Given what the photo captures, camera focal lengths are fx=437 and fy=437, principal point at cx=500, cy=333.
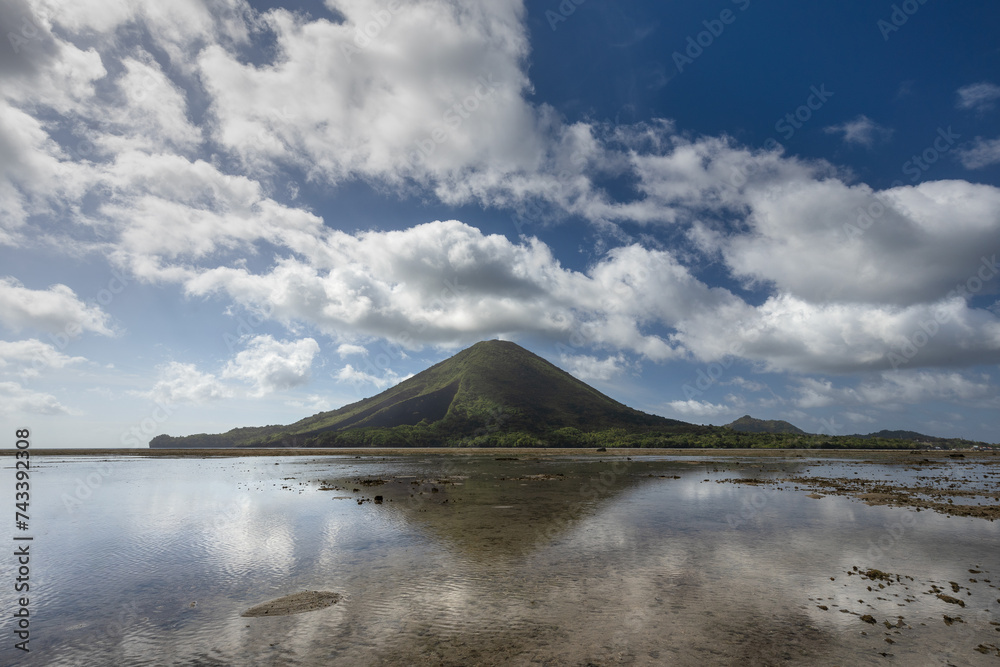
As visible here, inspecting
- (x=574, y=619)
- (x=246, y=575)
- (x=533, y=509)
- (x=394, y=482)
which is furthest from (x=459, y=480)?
(x=574, y=619)

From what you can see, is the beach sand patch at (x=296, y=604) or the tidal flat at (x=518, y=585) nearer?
the tidal flat at (x=518, y=585)

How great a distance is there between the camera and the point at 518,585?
17047 millimetres

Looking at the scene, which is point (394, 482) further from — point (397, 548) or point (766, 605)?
point (766, 605)

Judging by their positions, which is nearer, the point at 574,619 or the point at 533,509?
the point at 574,619

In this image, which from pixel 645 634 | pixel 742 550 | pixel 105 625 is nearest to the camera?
pixel 645 634

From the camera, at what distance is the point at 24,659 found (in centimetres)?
1160

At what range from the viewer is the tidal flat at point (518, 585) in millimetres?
11977

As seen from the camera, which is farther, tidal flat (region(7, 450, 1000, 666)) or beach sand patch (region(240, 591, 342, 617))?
beach sand patch (region(240, 591, 342, 617))

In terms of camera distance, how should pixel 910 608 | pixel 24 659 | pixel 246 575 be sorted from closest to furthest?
pixel 24 659, pixel 910 608, pixel 246 575

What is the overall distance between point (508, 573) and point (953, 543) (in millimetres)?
24009

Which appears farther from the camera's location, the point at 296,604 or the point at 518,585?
the point at 518,585

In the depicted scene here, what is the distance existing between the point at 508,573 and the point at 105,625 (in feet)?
44.8

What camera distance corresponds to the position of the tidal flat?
39.3ft

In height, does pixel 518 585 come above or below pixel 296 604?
below
